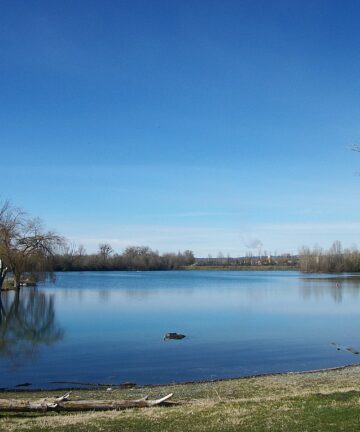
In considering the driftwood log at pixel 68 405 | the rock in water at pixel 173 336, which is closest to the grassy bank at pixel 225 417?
the driftwood log at pixel 68 405

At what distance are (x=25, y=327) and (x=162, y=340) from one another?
994 cm

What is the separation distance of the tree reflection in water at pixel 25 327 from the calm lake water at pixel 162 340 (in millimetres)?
48

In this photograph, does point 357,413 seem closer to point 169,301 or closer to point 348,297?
point 169,301

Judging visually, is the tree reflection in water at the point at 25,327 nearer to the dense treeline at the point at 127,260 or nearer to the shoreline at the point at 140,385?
the shoreline at the point at 140,385

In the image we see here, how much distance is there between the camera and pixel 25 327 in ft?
102

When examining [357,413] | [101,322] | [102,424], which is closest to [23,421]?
[102,424]

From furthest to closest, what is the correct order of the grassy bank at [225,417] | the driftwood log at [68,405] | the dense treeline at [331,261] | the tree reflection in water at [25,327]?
the dense treeline at [331,261], the tree reflection in water at [25,327], the driftwood log at [68,405], the grassy bank at [225,417]

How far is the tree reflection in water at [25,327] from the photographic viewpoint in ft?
78.2

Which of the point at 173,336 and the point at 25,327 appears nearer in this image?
the point at 173,336

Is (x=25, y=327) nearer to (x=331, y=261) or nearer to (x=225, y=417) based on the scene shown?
(x=225, y=417)

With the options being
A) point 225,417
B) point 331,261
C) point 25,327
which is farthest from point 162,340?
point 331,261

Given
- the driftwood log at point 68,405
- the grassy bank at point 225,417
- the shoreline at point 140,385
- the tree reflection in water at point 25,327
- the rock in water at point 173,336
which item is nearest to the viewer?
the grassy bank at point 225,417

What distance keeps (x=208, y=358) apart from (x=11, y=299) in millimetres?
30655

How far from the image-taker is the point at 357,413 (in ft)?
29.4
